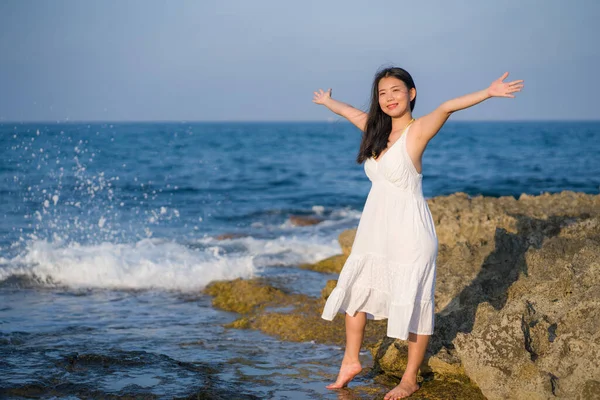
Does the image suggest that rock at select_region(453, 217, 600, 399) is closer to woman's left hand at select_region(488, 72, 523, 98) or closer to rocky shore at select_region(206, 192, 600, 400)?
rocky shore at select_region(206, 192, 600, 400)

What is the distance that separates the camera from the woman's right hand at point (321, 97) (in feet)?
15.5

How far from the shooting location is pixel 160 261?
30.7 feet

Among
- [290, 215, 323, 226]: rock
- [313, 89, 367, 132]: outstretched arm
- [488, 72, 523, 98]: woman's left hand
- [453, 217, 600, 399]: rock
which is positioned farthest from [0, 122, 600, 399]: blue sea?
[488, 72, 523, 98]: woman's left hand

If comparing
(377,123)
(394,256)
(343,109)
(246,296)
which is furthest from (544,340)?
(246,296)

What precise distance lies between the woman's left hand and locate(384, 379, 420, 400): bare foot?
66.7 inches

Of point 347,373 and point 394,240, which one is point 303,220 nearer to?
point 347,373

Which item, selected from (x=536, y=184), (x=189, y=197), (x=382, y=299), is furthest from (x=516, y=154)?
(x=382, y=299)

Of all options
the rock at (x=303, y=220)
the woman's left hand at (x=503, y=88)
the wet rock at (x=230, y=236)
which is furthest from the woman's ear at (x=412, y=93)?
the rock at (x=303, y=220)

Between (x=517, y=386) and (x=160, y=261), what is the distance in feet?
21.1

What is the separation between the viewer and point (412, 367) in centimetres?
409

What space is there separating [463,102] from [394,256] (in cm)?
94

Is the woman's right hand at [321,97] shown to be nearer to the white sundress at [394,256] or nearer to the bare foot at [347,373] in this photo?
the white sundress at [394,256]

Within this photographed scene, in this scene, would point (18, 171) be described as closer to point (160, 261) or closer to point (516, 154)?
point (160, 261)

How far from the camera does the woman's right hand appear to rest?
4.72m
